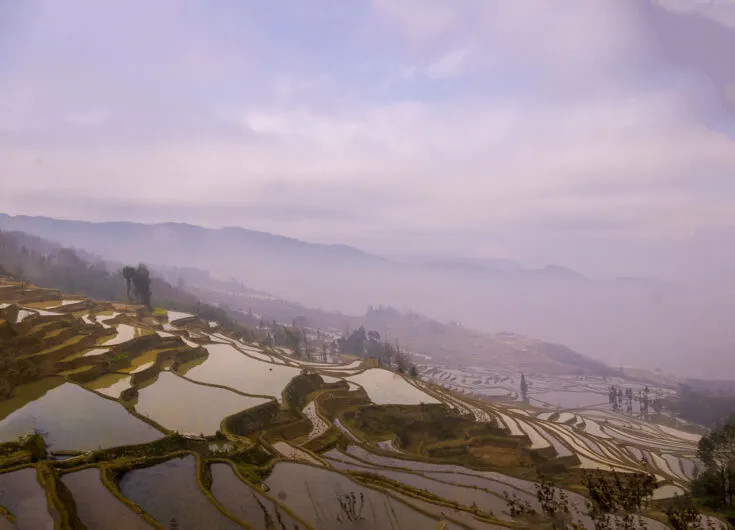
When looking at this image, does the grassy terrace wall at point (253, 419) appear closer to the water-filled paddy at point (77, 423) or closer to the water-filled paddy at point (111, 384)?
the water-filled paddy at point (77, 423)

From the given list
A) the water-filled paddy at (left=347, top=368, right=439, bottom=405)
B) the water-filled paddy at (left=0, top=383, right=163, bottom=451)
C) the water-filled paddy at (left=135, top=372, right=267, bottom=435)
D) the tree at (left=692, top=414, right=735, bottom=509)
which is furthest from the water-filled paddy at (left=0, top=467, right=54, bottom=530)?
the tree at (left=692, top=414, right=735, bottom=509)

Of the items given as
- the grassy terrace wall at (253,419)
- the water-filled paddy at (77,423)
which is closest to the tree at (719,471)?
the grassy terrace wall at (253,419)

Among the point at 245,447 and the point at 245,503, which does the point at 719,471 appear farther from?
the point at 245,503

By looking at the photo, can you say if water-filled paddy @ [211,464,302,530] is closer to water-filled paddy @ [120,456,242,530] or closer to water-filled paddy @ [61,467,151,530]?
water-filled paddy @ [120,456,242,530]

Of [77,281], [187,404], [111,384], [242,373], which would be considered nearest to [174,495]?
[187,404]

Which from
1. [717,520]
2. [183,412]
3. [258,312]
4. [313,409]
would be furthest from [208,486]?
[258,312]

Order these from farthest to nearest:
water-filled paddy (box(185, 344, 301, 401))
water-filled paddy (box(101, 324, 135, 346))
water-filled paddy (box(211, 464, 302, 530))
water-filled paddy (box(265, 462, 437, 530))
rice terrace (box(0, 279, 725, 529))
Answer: water-filled paddy (box(101, 324, 135, 346)), water-filled paddy (box(185, 344, 301, 401)), water-filled paddy (box(265, 462, 437, 530)), rice terrace (box(0, 279, 725, 529)), water-filled paddy (box(211, 464, 302, 530))

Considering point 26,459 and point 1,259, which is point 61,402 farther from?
point 1,259
